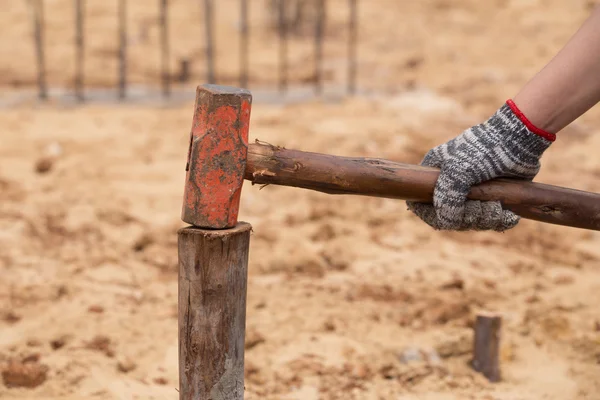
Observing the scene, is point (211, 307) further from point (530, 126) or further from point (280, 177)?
point (530, 126)

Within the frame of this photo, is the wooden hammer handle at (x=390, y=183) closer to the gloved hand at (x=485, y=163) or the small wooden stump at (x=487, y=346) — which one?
the gloved hand at (x=485, y=163)

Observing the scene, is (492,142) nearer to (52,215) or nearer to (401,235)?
(401,235)

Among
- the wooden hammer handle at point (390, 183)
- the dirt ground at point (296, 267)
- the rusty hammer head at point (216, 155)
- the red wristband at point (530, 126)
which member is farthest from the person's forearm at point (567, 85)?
the dirt ground at point (296, 267)

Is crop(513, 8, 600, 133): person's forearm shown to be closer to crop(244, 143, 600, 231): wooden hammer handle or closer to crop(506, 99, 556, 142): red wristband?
crop(506, 99, 556, 142): red wristband

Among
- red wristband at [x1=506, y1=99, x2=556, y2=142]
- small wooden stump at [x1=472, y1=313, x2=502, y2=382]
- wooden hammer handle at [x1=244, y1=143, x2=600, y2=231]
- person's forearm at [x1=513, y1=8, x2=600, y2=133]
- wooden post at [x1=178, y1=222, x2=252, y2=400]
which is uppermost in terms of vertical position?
person's forearm at [x1=513, y1=8, x2=600, y2=133]

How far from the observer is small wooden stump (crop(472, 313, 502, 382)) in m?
2.70

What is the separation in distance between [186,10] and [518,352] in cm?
725

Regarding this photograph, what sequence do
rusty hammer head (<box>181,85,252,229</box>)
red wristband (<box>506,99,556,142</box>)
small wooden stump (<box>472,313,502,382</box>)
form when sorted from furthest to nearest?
1. small wooden stump (<box>472,313,502,382</box>)
2. red wristband (<box>506,99,556,142</box>)
3. rusty hammer head (<box>181,85,252,229</box>)

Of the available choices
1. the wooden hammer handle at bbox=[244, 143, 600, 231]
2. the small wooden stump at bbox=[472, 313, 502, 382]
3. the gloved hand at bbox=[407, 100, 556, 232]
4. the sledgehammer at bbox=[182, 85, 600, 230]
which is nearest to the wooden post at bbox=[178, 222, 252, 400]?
the sledgehammer at bbox=[182, 85, 600, 230]

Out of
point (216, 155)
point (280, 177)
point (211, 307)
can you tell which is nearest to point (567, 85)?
point (280, 177)

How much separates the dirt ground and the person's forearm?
1147mm

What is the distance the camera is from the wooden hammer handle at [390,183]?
193 cm

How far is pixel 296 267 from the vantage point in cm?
368

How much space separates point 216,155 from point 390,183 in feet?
1.59
